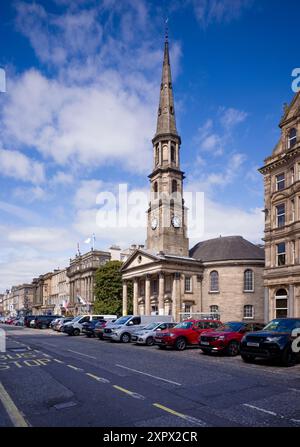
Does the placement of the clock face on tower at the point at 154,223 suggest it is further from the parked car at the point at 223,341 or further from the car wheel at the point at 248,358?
the car wheel at the point at 248,358

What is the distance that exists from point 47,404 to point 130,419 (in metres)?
2.19

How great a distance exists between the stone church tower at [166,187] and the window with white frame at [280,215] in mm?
19091

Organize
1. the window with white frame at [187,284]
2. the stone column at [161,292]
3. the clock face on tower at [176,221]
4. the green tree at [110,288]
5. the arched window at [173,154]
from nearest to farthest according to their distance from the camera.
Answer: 1. the stone column at [161,292]
2. the window with white frame at [187,284]
3. the clock face on tower at [176,221]
4. the arched window at [173,154]
5. the green tree at [110,288]

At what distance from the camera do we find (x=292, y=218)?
33.7m

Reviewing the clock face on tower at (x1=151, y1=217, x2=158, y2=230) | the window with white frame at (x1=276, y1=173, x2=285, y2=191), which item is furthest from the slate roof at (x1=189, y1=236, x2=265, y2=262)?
the window with white frame at (x1=276, y1=173, x2=285, y2=191)

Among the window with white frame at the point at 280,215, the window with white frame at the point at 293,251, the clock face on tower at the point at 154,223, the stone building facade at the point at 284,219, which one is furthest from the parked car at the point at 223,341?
the clock face on tower at the point at 154,223

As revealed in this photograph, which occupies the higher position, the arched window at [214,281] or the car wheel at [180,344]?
the arched window at [214,281]

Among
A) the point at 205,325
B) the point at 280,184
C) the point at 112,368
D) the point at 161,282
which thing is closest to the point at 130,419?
the point at 112,368

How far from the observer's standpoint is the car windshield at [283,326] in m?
15.5

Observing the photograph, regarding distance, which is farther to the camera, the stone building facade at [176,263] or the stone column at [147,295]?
the stone column at [147,295]

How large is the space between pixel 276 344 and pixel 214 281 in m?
36.7

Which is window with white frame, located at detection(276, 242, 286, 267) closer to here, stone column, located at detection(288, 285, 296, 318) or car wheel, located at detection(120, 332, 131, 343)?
stone column, located at detection(288, 285, 296, 318)

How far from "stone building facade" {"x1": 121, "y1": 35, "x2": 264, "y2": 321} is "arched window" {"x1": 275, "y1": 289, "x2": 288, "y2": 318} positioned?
43.4 ft

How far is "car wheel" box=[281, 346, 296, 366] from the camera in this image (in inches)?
568
